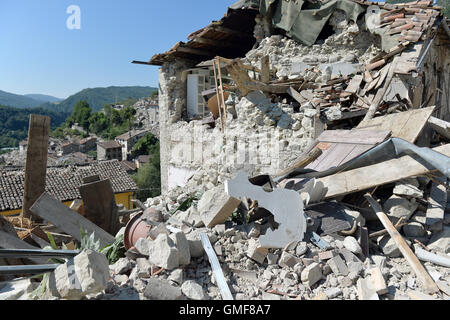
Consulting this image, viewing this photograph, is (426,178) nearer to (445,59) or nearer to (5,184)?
(445,59)

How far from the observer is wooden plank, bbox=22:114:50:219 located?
488 centimetres

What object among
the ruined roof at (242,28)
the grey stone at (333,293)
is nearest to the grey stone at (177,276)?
the grey stone at (333,293)

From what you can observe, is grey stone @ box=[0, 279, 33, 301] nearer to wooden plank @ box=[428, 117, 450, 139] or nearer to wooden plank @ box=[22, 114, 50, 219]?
wooden plank @ box=[22, 114, 50, 219]

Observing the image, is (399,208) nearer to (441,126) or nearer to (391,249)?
(391,249)

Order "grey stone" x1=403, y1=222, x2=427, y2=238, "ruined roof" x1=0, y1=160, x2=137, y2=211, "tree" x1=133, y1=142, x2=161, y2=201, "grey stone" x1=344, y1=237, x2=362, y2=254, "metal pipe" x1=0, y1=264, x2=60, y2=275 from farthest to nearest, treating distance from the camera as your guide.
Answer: "tree" x1=133, y1=142, x2=161, y2=201
"ruined roof" x1=0, y1=160, x2=137, y2=211
"grey stone" x1=403, y1=222, x2=427, y2=238
"grey stone" x1=344, y1=237, x2=362, y2=254
"metal pipe" x1=0, y1=264, x2=60, y2=275

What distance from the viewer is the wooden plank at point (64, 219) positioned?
13.5ft

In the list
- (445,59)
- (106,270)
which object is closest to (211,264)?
(106,270)

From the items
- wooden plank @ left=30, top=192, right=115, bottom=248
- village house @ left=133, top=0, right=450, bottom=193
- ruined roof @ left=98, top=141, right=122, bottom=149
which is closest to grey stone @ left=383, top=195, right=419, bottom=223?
village house @ left=133, top=0, right=450, bottom=193

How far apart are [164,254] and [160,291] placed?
345 mm

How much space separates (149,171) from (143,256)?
30.0 m

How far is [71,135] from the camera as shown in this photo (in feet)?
226

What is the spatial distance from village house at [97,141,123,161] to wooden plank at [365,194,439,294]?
48.4 meters

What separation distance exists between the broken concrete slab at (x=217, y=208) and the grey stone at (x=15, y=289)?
5.80 ft

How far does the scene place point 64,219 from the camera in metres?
4.27
